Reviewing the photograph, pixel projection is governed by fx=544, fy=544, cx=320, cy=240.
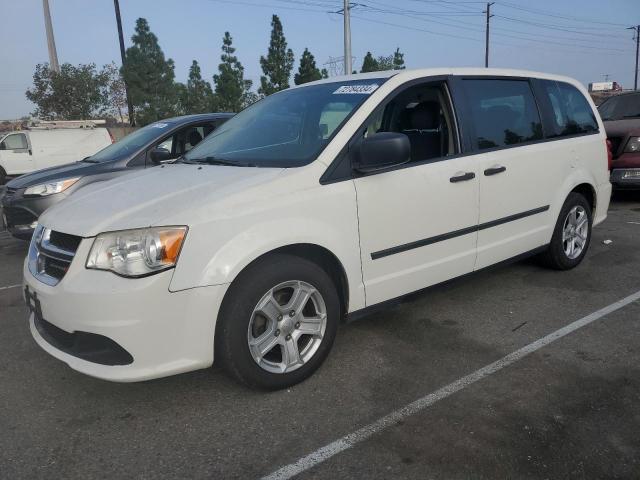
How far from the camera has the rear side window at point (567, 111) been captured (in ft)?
15.1

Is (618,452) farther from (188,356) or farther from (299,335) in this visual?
(188,356)

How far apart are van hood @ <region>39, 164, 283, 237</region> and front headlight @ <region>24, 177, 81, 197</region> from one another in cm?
309

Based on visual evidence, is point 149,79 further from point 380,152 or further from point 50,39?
point 380,152

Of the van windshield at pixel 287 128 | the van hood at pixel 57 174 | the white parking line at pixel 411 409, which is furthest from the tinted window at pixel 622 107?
the van hood at pixel 57 174

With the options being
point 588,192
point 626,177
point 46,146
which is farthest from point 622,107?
point 46,146

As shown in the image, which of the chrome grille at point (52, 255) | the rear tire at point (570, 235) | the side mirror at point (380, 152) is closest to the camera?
the chrome grille at point (52, 255)

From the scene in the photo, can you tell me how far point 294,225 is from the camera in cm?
287

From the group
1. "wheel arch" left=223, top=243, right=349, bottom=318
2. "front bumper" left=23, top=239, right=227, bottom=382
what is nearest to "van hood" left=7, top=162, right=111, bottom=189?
"front bumper" left=23, top=239, right=227, bottom=382

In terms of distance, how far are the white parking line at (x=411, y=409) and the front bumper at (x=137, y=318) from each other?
70cm

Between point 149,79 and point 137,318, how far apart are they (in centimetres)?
2901

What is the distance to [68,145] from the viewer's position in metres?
17.2

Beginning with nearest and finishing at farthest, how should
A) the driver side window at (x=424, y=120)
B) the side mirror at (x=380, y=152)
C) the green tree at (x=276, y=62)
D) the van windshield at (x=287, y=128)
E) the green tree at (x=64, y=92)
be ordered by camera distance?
the side mirror at (x=380, y=152) → the van windshield at (x=287, y=128) → the driver side window at (x=424, y=120) → the green tree at (x=64, y=92) → the green tree at (x=276, y=62)

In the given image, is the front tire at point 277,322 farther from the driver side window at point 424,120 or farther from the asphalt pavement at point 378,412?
the driver side window at point 424,120

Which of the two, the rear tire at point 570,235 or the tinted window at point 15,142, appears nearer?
the rear tire at point 570,235
